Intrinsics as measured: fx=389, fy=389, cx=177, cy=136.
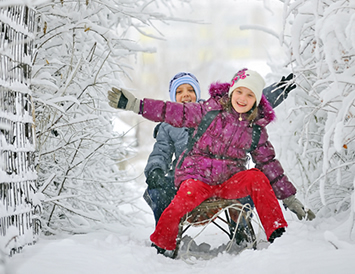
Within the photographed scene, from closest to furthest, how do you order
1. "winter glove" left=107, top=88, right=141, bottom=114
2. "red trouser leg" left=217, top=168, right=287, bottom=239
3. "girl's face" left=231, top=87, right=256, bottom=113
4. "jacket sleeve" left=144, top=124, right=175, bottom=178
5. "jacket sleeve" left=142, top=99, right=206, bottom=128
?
"red trouser leg" left=217, top=168, right=287, bottom=239 → "winter glove" left=107, top=88, right=141, bottom=114 → "jacket sleeve" left=142, top=99, right=206, bottom=128 → "girl's face" left=231, top=87, right=256, bottom=113 → "jacket sleeve" left=144, top=124, right=175, bottom=178

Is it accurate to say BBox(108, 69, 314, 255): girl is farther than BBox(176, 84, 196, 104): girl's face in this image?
No

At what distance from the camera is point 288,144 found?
3.48 meters

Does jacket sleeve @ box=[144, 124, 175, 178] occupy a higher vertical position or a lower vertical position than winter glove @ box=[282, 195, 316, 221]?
higher

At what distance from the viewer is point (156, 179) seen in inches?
123

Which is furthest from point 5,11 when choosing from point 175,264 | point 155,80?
point 155,80

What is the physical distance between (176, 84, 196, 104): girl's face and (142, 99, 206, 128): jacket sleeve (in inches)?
27.8

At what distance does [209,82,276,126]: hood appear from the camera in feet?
9.45

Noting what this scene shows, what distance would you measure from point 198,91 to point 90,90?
1.02 meters

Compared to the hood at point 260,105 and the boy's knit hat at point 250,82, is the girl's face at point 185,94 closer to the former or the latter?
the hood at point 260,105

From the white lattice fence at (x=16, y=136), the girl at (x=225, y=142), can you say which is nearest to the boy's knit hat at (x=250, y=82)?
the girl at (x=225, y=142)

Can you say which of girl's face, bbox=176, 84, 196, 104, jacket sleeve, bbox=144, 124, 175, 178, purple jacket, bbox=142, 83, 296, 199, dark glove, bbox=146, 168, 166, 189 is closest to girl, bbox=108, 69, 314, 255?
purple jacket, bbox=142, 83, 296, 199

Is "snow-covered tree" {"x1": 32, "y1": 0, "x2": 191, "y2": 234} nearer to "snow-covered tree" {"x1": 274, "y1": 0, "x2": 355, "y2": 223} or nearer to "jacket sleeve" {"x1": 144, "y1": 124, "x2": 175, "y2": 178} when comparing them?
"jacket sleeve" {"x1": 144, "y1": 124, "x2": 175, "y2": 178}

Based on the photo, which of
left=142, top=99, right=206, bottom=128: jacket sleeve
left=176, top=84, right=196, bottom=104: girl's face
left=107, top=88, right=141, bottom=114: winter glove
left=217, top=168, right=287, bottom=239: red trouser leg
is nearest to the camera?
left=217, top=168, right=287, bottom=239: red trouser leg

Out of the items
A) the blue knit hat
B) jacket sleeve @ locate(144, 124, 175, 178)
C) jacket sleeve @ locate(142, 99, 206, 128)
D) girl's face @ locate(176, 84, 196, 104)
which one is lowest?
jacket sleeve @ locate(144, 124, 175, 178)
